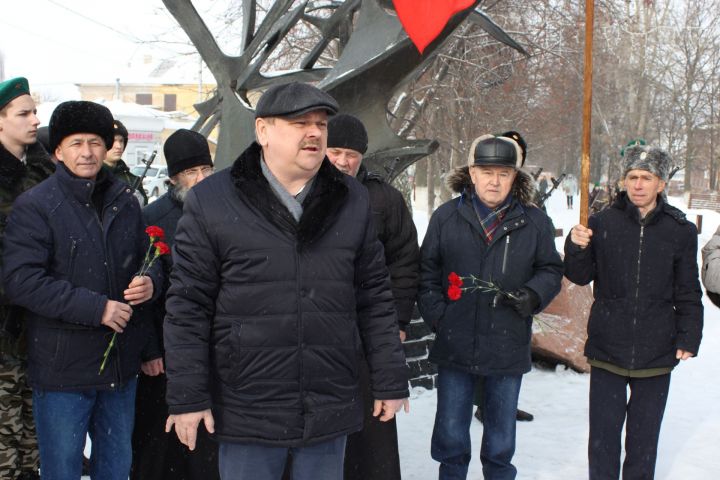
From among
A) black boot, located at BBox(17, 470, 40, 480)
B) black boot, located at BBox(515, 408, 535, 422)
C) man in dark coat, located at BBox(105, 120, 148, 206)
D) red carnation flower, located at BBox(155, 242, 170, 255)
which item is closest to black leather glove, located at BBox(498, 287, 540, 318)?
red carnation flower, located at BBox(155, 242, 170, 255)

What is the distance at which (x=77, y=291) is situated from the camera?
2.71 meters

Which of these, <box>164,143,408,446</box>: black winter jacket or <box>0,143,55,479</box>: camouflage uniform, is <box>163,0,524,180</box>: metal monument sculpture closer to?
<box>0,143,55,479</box>: camouflage uniform

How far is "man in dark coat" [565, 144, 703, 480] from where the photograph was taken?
3.40 m

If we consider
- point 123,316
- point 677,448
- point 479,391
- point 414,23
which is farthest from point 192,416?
point 677,448

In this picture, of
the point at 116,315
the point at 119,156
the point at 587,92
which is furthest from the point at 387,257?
the point at 119,156

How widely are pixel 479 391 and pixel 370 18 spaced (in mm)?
2518

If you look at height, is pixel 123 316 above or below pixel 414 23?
below

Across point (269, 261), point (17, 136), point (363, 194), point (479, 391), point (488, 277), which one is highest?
point (17, 136)

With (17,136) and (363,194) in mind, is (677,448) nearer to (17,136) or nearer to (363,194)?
(363,194)

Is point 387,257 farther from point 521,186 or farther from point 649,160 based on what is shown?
point 649,160

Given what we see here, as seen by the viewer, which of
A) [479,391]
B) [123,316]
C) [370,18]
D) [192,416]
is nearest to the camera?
[192,416]

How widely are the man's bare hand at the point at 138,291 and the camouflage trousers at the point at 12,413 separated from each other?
1.80 feet

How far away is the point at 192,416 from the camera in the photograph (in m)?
2.18

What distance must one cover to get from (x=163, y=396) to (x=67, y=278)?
771 millimetres
